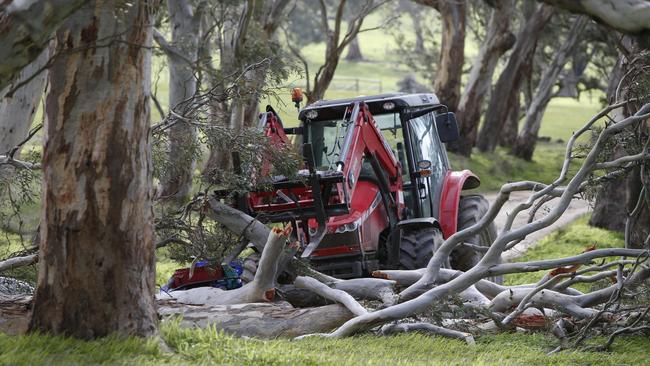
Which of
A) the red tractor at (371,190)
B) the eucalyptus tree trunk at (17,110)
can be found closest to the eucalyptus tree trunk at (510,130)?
the eucalyptus tree trunk at (17,110)

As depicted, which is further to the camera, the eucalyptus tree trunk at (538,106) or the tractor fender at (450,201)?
the eucalyptus tree trunk at (538,106)

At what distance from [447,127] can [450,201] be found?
90cm

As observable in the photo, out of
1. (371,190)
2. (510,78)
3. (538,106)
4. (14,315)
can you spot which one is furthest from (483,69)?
(14,315)

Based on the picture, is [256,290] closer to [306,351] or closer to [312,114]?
[306,351]

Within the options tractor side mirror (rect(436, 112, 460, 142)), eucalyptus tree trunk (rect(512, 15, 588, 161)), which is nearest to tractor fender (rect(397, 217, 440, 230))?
tractor side mirror (rect(436, 112, 460, 142))

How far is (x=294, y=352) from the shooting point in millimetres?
7078

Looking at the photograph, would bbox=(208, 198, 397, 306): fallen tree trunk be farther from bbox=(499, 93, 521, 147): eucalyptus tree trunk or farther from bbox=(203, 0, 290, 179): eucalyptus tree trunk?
bbox=(499, 93, 521, 147): eucalyptus tree trunk

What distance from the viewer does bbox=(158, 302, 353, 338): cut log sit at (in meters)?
8.33

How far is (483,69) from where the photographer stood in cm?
2964

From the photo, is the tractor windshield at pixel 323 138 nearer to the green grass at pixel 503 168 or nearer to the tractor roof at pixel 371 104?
the tractor roof at pixel 371 104

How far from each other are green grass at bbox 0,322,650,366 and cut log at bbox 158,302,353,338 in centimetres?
37

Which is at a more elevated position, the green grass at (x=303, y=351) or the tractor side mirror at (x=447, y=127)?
the tractor side mirror at (x=447, y=127)

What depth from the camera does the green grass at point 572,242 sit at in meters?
15.9

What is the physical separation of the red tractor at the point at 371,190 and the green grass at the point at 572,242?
2.95 meters
